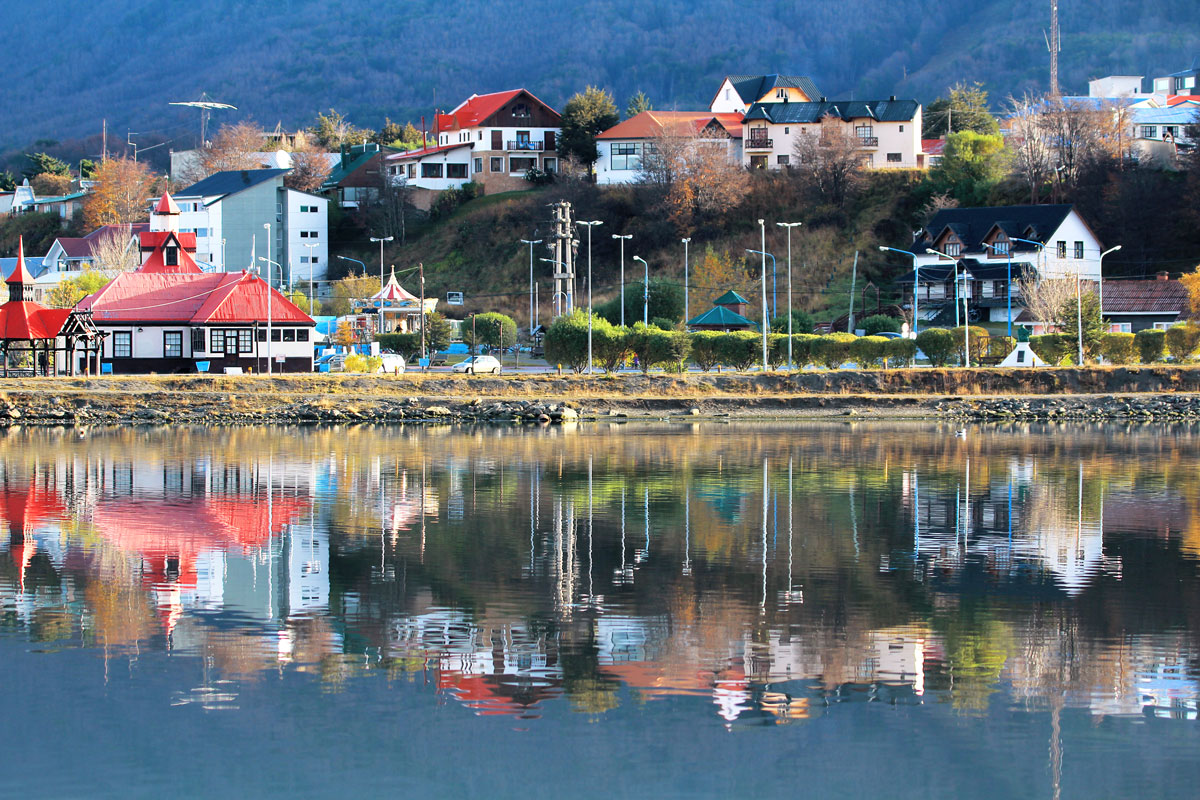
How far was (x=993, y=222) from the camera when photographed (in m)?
89.9

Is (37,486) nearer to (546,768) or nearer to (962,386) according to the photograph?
(546,768)

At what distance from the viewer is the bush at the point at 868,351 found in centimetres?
6562

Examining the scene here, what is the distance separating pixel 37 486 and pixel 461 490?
10.8 m

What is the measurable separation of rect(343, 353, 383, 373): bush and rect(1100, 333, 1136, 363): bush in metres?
36.7

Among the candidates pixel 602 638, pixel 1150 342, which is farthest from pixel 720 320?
pixel 602 638

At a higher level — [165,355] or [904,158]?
[904,158]

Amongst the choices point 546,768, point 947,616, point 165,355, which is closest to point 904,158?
point 165,355

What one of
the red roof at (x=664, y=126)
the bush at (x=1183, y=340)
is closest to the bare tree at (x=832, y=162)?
the red roof at (x=664, y=126)

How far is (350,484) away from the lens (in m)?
34.6

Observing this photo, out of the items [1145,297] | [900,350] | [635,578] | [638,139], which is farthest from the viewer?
[638,139]

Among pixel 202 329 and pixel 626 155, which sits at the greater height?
pixel 626 155

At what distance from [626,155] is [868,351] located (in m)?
49.4

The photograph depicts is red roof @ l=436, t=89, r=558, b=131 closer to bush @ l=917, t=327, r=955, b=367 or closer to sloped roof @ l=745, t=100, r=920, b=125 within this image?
sloped roof @ l=745, t=100, r=920, b=125

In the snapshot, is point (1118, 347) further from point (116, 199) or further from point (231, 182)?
point (116, 199)
